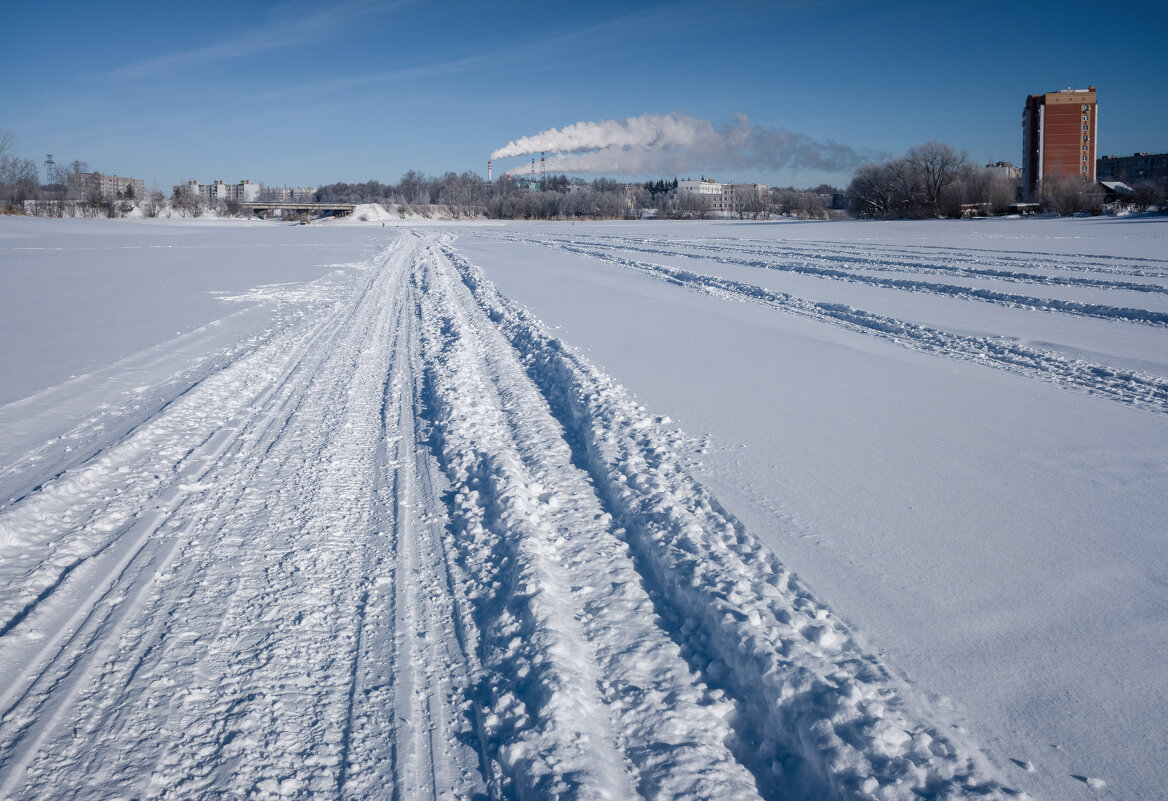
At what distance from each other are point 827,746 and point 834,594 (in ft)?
3.68

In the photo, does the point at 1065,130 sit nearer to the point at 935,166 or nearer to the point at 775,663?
the point at 935,166

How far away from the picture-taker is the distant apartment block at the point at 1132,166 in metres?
163

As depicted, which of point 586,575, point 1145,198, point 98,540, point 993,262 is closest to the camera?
point 586,575

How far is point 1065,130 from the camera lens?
12925 cm

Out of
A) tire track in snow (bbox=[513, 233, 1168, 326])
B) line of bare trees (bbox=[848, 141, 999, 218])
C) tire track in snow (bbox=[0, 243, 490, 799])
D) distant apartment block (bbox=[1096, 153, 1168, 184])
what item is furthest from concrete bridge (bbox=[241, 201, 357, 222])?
distant apartment block (bbox=[1096, 153, 1168, 184])

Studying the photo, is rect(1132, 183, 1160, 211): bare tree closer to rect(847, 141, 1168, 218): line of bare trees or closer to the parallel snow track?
rect(847, 141, 1168, 218): line of bare trees

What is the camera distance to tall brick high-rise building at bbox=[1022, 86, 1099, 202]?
420 feet

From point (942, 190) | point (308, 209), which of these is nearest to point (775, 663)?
point (942, 190)

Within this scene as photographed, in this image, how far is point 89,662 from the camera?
10.4ft

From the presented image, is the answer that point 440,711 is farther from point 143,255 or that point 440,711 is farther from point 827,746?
point 143,255

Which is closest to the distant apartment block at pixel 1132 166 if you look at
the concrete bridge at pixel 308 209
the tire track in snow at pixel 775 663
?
the concrete bridge at pixel 308 209

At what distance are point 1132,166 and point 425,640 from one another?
221148 mm

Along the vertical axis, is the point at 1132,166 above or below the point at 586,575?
above

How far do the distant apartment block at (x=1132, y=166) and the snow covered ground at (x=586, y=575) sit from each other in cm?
19825
